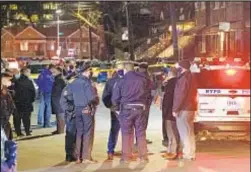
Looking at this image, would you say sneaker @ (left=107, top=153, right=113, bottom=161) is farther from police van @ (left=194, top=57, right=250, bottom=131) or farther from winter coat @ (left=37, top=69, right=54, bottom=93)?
winter coat @ (left=37, top=69, right=54, bottom=93)

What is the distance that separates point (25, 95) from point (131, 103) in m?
3.89

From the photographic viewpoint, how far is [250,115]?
9945mm

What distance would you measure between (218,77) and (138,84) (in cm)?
195

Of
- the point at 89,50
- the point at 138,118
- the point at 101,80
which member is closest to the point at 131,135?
the point at 138,118

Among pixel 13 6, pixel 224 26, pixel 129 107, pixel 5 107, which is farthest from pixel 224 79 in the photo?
pixel 224 26

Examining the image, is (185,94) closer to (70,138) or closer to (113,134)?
(113,134)

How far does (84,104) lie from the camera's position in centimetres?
923

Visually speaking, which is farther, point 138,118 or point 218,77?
point 218,77

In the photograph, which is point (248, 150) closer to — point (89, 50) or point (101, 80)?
point (101, 80)

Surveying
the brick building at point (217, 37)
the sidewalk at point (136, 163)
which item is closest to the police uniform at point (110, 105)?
the sidewalk at point (136, 163)

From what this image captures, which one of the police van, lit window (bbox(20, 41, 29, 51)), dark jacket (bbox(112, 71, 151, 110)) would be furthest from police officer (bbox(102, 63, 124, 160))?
lit window (bbox(20, 41, 29, 51))

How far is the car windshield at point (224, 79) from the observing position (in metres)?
10.2

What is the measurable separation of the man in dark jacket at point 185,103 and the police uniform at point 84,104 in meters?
1.14

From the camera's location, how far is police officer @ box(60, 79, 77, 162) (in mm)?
9359
